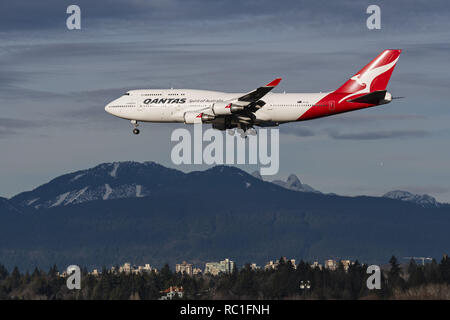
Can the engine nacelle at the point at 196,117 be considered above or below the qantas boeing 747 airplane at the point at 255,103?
below

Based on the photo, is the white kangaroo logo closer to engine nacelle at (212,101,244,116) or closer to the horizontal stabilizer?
the horizontal stabilizer

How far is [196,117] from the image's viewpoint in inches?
4313

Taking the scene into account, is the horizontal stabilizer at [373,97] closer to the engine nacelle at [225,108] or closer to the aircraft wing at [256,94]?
the aircraft wing at [256,94]

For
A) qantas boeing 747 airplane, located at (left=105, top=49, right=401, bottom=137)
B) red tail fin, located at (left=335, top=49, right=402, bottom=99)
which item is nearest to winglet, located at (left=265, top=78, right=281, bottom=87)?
qantas boeing 747 airplane, located at (left=105, top=49, right=401, bottom=137)

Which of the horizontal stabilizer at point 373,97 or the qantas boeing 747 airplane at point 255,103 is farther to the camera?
the qantas boeing 747 airplane at point 255,103

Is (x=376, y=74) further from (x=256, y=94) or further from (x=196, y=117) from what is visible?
(x=196, y=117)

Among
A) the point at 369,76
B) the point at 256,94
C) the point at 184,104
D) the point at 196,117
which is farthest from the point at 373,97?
the point at 184,104

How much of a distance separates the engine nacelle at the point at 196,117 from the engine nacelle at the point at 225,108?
1.08m

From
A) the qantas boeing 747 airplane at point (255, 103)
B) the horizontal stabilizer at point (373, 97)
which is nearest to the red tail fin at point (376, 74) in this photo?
the qantas boeing 747 airplane at point (255, 103)

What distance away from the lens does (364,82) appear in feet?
375

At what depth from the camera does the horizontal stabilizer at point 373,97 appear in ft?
346

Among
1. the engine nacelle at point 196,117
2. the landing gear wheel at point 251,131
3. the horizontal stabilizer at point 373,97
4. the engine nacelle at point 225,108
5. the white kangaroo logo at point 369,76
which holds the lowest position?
the landing gear wheel at point 251,131

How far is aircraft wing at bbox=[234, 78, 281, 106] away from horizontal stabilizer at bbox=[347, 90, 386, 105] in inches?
433
